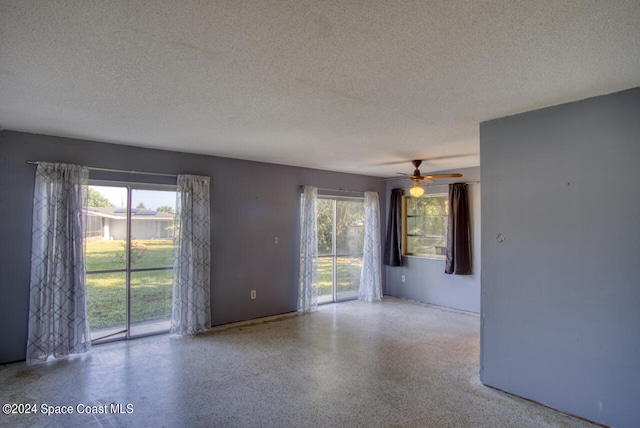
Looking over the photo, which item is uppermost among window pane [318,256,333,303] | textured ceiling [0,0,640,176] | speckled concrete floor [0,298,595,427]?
textured ceiling [0,0,640,176]

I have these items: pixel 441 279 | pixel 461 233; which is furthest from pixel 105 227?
pixel 441 279

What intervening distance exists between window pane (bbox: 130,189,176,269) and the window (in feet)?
14.0

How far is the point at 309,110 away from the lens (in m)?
2.98

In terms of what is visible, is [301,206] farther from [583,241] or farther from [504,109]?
[583,241]

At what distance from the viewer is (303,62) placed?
2.08 meters

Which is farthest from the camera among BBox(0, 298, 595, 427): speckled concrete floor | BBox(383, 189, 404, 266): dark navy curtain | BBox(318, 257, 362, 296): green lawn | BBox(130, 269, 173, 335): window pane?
BBox(383, 189, 404, 266): dark navy curtain

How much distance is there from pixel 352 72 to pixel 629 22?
53.0 inches

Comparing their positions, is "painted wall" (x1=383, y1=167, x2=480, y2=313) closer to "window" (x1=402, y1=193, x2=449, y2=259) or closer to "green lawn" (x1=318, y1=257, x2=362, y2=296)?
"window" (x1=402, y1=193, x2=449, y2=259)

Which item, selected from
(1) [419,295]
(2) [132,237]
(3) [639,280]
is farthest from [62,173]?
(1) [419,295]

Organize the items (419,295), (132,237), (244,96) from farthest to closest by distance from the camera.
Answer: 1. (419,295)
2. (132,237)
3. (244,96)

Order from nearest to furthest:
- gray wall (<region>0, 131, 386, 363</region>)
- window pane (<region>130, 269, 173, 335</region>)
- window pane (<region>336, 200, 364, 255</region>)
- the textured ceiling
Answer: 1. the textured ceiling
2. gray wall (<region>0, 131, 386, 363</region>)
3. window pane (<region>130, 269, 173, 335</region>)
4. window pane (<region>336, 200, 364, 255</region>)

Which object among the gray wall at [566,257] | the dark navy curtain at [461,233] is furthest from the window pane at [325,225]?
the gray wall at [566,257]

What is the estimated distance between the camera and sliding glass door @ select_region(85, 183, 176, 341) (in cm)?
422

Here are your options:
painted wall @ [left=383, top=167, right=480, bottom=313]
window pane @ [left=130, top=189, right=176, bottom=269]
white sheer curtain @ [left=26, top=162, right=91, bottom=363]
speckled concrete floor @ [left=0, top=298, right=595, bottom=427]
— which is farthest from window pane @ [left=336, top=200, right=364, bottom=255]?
white sheer curtain @ [left=26, top=162, right=91, bottom=363]
